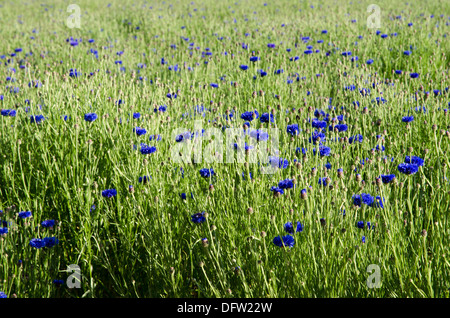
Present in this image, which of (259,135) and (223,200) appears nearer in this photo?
(223,200)

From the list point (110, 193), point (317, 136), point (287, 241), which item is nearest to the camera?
point (287, 241)

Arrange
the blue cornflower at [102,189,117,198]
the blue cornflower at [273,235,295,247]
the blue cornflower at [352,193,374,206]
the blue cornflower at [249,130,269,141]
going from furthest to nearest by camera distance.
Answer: the blue cornflower at [249,130,269,141]
the blue cornflower at [102,189,117,198]
the blue cornflower at [352,193,374,206]
the blue cornflower at [273,235,295,247]

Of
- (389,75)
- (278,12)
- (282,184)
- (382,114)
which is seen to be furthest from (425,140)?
(278,12)

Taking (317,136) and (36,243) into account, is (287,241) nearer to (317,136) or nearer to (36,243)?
(317,136)

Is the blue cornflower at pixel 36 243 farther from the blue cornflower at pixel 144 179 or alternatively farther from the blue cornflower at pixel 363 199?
the blue cornflower at pixel 363 199

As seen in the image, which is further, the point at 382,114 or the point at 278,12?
the point at 278,12

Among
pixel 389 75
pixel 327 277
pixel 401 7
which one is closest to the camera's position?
pixel 327 277

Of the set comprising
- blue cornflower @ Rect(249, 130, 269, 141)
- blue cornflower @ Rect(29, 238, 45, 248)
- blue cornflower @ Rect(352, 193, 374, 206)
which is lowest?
blue cornflower @ Rect(29, 238, 45, 248)

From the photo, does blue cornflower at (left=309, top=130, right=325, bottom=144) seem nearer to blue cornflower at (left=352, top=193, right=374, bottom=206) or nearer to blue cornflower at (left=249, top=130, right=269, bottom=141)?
blue cornflower at (left=249, top=130, right=269, bottom=141)

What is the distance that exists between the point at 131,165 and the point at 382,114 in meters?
1.84

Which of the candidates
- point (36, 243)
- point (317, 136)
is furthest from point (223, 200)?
point (36, 243)

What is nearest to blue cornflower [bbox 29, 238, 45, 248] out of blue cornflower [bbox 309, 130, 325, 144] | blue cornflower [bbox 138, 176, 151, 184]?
blue cornflower [bbox 138, 176, 151, 184]

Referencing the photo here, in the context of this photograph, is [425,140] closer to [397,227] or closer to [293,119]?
[293,119]
